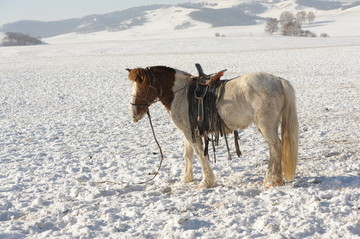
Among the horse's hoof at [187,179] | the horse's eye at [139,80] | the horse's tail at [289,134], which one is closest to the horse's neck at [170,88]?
the horse's eye at [139,80]

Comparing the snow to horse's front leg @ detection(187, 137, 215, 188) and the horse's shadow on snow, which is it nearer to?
the horse's shadow on snow

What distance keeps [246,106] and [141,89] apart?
1688mm

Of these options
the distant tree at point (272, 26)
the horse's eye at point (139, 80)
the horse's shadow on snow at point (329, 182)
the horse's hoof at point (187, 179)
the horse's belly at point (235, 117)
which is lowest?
the horse's hoof at point (187, 179)

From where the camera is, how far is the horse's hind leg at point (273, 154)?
549 cm

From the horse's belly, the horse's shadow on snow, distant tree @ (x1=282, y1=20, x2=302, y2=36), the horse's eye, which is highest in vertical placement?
distant tree @ (x1=282, y1=20, x2=302, y2=36)

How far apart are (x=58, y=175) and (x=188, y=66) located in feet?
72.9

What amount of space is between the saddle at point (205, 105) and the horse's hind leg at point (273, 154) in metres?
0.70

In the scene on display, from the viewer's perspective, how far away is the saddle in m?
5.65

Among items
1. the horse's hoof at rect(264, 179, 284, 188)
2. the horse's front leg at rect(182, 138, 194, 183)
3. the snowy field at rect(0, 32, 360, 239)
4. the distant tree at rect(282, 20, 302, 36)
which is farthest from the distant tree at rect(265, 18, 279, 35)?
the horse's hoof at rect(264, 179, 284, 188)

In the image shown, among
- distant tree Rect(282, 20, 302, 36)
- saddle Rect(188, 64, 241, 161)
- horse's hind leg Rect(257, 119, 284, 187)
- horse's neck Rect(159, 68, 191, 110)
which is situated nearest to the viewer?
horse's hind leg Rect(257, 119, 284, 187)

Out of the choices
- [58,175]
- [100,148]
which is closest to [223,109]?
[58,175]

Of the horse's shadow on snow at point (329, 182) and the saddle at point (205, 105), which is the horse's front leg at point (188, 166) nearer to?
the saddle at point (205, 105)

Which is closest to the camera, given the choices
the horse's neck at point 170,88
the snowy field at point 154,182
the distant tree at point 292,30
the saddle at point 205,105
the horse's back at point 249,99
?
the snowy field at point 154,182

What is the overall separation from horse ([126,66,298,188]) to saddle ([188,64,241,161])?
0.09 m
